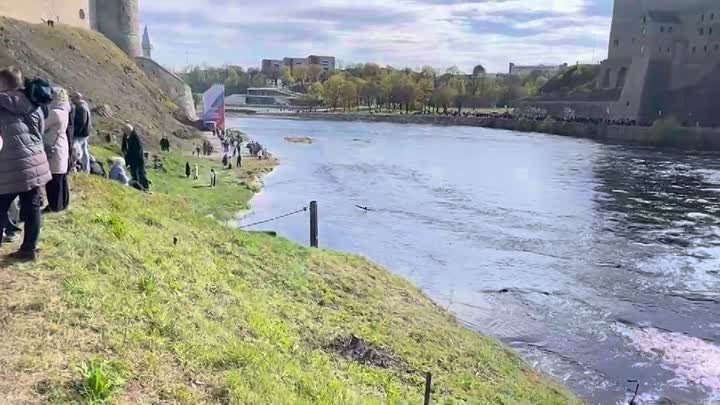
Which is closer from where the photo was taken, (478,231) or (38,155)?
(38,155)

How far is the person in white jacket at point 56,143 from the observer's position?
227 inches

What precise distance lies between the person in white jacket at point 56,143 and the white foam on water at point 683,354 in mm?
9724

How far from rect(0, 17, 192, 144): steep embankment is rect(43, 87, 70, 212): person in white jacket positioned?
2283 centimetres

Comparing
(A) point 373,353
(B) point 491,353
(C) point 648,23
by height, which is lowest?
(B) point 491,353

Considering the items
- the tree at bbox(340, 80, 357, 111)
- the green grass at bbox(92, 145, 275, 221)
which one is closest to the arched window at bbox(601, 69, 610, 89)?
the tree at bbox(340, 80, 357, 111)

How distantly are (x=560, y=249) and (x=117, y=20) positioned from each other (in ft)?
155

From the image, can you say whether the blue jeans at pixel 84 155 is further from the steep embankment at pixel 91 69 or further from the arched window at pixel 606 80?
the arched window at pixel 606 80

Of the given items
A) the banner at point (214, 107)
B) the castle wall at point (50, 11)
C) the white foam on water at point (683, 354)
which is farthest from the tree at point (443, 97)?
the white foam on water at point (683, 354)

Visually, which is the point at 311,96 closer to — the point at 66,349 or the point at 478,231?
the point at 478,231

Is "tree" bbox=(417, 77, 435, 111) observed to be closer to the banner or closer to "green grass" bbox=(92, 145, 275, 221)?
the banner

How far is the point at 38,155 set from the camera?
4734mm

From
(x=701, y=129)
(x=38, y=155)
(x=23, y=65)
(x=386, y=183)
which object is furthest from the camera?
(x=701, y=129)

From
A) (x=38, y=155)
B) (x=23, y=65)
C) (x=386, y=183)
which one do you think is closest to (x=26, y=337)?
(x=38, y=155)

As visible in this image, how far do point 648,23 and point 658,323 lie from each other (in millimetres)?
75859
